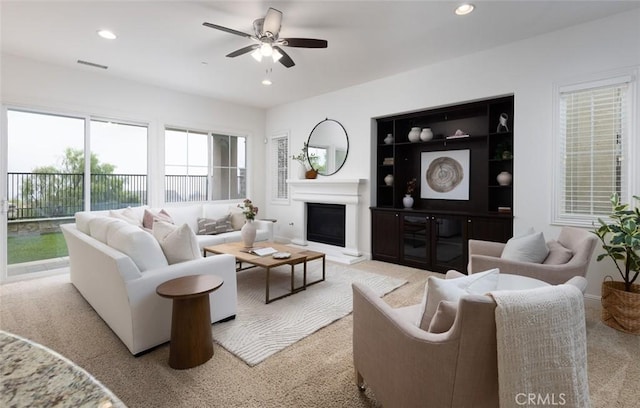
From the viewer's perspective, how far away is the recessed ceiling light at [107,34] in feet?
10.6

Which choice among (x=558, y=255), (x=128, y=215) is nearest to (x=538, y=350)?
(x=558, y=255)

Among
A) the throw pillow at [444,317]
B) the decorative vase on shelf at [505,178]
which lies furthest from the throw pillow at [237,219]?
the throw pillow at [444,317]

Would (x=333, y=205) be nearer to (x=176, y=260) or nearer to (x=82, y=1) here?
(x=176, y=260)

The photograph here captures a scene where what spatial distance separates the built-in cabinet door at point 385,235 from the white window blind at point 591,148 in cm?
202

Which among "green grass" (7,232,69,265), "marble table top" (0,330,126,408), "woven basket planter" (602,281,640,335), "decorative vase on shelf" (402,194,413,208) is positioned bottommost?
"woven basket planter" (602,281,640,335)

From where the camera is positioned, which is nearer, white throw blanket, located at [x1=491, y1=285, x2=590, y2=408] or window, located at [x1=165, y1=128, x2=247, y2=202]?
white throw blanket, located at [x1=491, y1=285, x2=590, y2=408]

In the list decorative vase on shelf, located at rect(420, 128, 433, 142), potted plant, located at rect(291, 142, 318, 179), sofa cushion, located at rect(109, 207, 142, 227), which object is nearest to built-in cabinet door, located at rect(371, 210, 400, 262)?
decorative vase on shelf, located at rect(420, 128, 433, 142)

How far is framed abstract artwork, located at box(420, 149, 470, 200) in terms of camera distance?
14.2 ft

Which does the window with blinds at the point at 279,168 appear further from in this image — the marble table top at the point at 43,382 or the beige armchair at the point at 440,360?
the marble table top at the point at 43,382

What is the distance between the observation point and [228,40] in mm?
3459

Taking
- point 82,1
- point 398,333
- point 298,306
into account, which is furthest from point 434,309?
point 82,1

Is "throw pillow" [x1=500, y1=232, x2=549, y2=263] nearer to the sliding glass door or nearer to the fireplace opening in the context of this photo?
the fireplace opening

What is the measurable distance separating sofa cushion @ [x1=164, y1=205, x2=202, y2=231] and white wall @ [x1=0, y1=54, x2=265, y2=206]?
0.47 metres

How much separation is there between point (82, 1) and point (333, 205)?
4.17 meters
